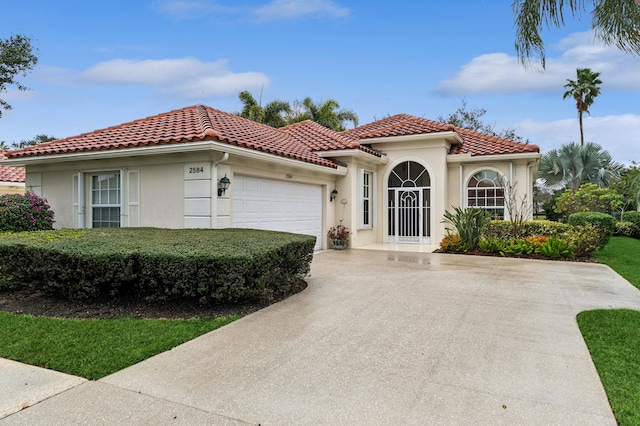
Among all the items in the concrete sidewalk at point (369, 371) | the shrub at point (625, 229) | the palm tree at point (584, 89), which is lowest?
the concrete sidewalk at point (369, 371)

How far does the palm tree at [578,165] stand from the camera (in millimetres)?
28094

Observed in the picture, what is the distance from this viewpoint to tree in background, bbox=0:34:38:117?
67.6 ft

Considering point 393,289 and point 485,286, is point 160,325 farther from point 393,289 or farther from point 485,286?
point 485,286

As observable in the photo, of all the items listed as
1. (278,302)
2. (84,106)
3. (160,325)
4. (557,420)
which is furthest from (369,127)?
(557,420)

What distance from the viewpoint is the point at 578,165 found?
92.8 feet

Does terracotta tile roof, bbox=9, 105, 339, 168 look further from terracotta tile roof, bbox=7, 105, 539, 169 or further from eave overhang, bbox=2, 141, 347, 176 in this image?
eave overhang, bbox=2, 141, 347, 176

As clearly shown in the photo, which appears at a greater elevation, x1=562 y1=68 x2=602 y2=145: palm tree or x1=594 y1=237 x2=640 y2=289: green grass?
x1=562 y1=68 x2=602 y2=145: palm tree

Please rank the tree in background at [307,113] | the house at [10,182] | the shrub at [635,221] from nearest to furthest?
1. the house at [10,182]
2. the shrub at [635,221]
3. the tree in background at [307,113]

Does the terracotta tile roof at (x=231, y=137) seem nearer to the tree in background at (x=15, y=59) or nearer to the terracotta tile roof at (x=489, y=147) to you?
the terracotta tile roof at (x=489, y=147)

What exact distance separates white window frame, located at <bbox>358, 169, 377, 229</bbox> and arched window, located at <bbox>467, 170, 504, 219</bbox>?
3.89 metres

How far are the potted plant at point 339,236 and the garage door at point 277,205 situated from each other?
43cm

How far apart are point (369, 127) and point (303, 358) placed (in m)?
16.0

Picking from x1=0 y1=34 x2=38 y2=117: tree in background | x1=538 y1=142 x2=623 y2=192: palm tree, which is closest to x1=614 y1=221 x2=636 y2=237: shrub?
x1=538 y1=142 x2=623 y2=192: palm tree

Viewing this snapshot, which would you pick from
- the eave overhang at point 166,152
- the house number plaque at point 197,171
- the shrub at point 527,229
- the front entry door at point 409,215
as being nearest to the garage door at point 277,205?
the eave overhang at point 166,152
